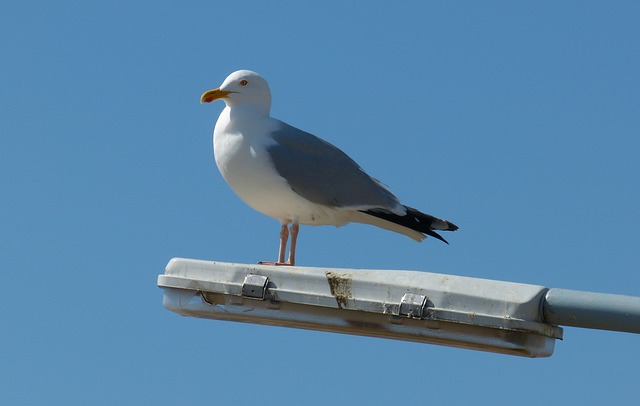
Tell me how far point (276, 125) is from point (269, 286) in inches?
136

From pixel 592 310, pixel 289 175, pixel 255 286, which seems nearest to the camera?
Answer: pixel 592 310

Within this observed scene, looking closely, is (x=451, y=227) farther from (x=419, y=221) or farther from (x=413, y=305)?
(x=413, y=305)

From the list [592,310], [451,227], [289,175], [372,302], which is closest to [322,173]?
[289,175]

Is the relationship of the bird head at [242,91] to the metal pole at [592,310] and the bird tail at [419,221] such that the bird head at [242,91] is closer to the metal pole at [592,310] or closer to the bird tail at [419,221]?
the bird tail at [419,221]

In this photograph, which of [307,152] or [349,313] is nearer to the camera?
[349,313]

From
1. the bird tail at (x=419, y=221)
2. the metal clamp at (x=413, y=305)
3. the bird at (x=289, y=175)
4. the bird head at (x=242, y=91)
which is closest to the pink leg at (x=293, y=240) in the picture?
the bird at (x=289, y=175)

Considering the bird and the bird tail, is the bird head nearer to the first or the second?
the bird

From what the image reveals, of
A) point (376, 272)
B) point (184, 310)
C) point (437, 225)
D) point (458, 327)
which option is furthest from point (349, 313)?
point (437, 225)

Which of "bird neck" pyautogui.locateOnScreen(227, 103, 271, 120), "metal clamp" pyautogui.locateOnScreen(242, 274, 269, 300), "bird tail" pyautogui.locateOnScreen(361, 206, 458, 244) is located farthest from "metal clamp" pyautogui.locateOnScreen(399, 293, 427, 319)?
"bird neck" pyautogui.locateOnScreen(227, 103, 271, 120)

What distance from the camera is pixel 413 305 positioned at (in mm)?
4492

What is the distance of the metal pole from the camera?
375 cm

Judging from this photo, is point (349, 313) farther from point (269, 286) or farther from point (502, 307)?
point (502, 307)

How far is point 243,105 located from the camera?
27.2 feet

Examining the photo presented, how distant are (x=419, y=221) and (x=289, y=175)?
928mm
